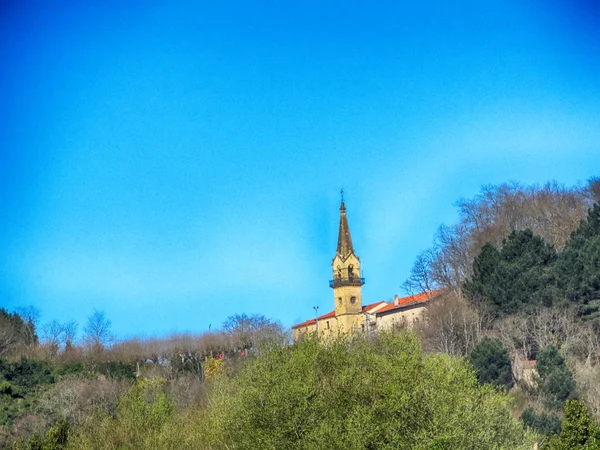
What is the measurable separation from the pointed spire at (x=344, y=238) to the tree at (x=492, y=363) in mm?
36948

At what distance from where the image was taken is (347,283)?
276ft

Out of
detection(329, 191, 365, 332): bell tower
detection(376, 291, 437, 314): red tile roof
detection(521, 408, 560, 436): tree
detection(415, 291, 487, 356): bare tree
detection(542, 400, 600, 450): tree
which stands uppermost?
detection(329, 191, 365, 332): bell tower

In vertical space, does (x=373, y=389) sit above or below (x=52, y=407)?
below

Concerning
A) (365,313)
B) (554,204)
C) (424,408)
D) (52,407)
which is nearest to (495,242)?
(554,204)

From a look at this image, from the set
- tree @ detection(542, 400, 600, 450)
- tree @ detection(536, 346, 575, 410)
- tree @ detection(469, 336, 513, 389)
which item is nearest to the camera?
tree @ detection(542, 400, 600, 450)

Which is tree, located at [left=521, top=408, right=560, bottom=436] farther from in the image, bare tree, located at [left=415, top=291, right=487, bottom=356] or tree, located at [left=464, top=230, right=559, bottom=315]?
tree, located at [left=464, top=230, right=559, bottom=315]

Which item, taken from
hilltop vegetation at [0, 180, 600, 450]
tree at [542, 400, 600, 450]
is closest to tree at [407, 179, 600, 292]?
hilltop vegetation at [0, 180, 600, 450]

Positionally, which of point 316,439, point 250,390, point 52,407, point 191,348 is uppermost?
point 191,348

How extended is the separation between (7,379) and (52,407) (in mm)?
11386

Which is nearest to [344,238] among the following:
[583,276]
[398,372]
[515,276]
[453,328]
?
[453,328]

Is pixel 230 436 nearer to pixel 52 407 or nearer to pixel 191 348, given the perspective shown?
pixel 52 407

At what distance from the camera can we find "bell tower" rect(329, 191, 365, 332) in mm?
83938

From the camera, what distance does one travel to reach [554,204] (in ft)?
225

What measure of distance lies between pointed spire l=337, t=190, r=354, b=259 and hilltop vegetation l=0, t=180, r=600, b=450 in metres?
8.48
